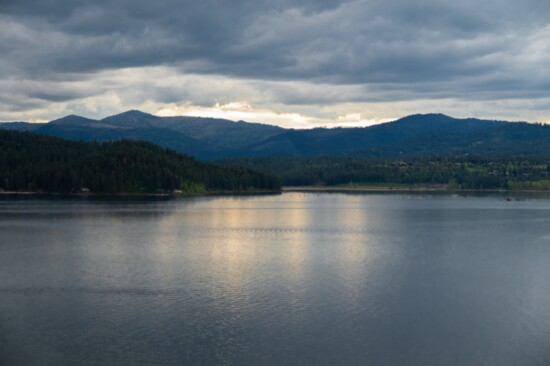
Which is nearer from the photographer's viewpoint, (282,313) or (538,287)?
(282,313)

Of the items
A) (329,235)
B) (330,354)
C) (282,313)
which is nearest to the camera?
(330,354)

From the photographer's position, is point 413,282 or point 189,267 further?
point 189,267

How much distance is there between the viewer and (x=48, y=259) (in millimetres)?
95938

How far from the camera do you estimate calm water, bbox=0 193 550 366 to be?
170ft

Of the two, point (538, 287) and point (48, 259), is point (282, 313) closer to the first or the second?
point (538, 287)

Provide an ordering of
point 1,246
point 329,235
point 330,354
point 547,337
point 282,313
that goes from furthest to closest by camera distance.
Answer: point 329,235 → point 1,246 → point 282,313 → point 547,337 → point 330,354

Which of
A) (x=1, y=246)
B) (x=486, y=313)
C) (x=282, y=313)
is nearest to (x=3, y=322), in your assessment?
(x=282, y=313)

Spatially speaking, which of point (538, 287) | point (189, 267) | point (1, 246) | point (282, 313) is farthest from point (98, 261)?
point (538, 287)

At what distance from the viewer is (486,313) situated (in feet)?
211

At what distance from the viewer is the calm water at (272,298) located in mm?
51719

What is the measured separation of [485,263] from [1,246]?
79822mm

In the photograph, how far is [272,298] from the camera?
226ft

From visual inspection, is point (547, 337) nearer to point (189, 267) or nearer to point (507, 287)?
point (507, 287)

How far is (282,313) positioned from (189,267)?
96.2 ft
